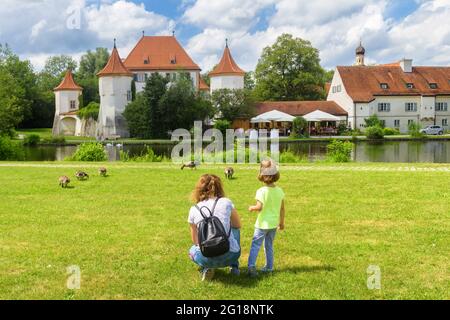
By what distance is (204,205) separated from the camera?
210 inches

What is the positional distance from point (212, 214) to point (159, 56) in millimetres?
65946

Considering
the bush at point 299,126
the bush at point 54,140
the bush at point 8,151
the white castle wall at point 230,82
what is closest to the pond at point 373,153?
the bush at point 8,151

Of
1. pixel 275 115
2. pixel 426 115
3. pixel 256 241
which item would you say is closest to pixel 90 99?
pixel 275 115

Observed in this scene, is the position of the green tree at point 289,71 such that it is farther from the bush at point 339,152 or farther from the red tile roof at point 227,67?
the bush at point 339,152

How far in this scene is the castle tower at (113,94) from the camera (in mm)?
62531

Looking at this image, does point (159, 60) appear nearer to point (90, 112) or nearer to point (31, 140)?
point (90, 112)

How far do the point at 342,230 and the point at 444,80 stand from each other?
6247 cm

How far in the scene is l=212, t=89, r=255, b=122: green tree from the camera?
56562 mm

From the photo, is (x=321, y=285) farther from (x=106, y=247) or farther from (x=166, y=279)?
(x=106, y=247)

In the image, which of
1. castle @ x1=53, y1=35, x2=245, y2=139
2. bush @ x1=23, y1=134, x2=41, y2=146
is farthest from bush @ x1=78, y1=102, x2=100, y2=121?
bush @ x1=23, y1=134, x2=41, y2=146

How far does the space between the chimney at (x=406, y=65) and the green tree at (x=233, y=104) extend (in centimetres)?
2033

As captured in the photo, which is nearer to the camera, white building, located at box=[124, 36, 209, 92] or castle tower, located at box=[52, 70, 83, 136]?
white building, located at box=[124, 36, 209, 92]

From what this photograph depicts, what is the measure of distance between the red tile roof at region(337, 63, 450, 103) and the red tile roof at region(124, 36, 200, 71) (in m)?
20.0

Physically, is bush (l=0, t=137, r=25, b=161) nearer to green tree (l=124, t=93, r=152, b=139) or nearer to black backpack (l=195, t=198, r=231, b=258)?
black backpack (l=195, t=198, r=231, b=258)
